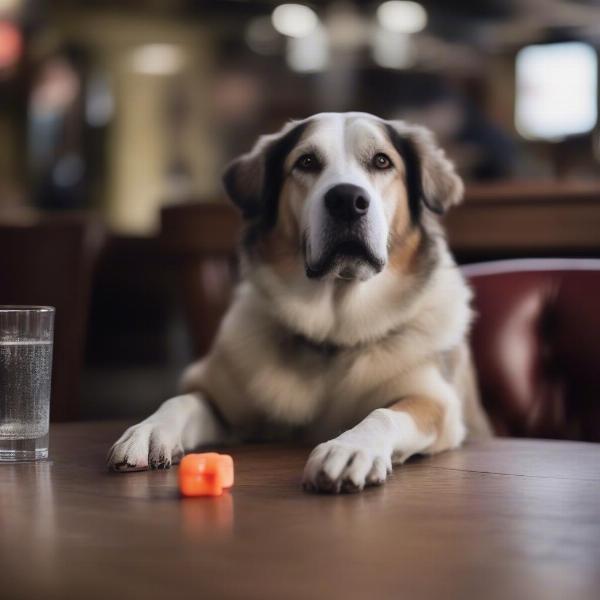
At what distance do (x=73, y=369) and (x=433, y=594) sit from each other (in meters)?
1.87

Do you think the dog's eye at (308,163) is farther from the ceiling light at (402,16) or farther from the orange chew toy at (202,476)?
the ceiling light at (402,16)

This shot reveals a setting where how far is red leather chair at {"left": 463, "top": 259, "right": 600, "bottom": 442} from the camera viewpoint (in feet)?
6.72

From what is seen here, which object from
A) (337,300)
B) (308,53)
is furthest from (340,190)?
(308,53)

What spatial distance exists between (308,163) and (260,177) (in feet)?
0.58

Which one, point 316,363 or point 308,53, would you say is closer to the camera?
point 316,363

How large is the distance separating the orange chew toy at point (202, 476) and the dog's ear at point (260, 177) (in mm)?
786

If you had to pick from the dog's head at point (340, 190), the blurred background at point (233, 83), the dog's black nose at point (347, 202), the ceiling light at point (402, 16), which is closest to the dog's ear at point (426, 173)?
the dog's head at point (340, 190)

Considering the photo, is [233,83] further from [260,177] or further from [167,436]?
[167,436]

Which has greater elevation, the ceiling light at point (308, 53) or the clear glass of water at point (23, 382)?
the ceiling light at point (308, 53)

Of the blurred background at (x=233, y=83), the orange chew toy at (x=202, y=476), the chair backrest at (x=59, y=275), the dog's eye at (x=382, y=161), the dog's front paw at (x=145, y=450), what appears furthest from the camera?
the blurred background at (x=233, y=83)

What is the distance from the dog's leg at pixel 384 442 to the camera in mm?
1050

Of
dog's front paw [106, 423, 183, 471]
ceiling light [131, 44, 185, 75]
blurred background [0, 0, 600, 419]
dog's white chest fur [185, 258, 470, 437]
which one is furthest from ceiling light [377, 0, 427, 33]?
dog's front paw [106, 423, 183, 471]

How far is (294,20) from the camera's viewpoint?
29.0 feet

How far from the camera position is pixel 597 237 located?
2.48 meters
